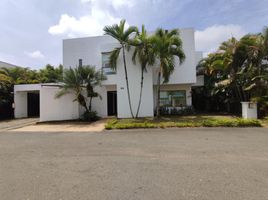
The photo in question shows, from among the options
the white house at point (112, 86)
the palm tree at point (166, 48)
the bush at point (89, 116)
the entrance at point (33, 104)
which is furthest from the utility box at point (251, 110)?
the entrance at point (33, 104)

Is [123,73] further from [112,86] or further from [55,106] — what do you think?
[55,106]

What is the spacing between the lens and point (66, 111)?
16.9 m

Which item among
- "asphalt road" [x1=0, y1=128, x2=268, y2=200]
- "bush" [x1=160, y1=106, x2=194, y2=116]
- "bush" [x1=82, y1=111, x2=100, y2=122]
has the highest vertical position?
"bush" [x1=160, y1=106, x2=194, y2=116]

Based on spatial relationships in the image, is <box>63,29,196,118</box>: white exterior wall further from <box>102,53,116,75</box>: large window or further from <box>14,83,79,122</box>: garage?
<box>14,83,79,122</box>: garage

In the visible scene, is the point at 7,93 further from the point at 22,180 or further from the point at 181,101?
the point at 22,180

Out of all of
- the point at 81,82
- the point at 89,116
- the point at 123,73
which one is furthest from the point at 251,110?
the point at 81,82

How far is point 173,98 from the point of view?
60.4ft

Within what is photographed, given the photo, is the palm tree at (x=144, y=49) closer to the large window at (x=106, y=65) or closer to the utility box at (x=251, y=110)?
the large window at (x=106, y=65)

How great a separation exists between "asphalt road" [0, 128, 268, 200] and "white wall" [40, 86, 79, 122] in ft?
28.1

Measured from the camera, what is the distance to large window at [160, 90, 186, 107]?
18297 millimetres

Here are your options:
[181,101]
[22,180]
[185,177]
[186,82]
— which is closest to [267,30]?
[186,82]

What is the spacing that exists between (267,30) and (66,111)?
1549cm

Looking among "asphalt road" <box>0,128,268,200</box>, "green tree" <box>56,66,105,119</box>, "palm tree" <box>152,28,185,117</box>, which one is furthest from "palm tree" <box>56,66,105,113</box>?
"asphalt road" <box>0,128,268,200</box>

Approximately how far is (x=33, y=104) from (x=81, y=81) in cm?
962
